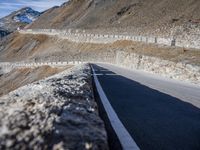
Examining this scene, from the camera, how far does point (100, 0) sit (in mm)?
142125

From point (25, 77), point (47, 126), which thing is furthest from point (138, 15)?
point (47, 126)

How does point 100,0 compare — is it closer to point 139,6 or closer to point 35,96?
point 139,6

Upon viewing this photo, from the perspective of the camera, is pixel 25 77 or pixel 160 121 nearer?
pixel 160 121

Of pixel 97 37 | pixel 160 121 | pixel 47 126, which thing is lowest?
pixel 97 37

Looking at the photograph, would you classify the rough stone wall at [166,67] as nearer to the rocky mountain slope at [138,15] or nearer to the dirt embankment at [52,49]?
the dirt embankment at [52,49]

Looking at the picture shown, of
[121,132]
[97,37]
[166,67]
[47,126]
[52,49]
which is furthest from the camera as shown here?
[52,49]

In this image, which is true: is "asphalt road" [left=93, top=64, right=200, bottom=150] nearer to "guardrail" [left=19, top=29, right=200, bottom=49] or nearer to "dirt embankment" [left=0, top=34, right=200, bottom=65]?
"guardrail" [left=19, top=29, right=200, bottom=49]

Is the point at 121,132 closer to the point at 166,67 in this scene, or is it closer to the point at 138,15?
the point at 166,67

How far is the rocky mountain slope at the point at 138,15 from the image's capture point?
79.5 metres

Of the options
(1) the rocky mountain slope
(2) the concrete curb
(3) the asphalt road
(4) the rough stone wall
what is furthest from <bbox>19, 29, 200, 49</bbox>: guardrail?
(2) the concrete curb

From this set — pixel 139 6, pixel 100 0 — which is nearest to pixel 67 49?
pixel 139 6

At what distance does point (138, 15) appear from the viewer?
4218 inches

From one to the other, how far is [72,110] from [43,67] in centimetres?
6906

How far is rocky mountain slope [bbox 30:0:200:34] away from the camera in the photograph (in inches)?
3129
